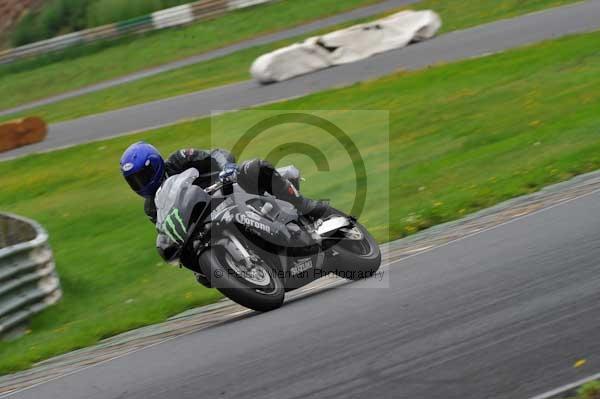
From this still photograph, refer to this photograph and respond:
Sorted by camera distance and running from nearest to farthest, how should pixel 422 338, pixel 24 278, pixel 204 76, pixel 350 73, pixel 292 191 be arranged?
pixel 422 338, pixel 292 191, pixel 24 278, pixel 350 73, pixel 204 76

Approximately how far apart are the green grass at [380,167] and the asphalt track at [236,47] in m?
8.69

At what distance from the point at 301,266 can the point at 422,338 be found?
7.03 feet

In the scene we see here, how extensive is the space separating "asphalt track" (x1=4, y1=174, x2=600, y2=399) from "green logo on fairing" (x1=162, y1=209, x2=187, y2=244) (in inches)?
30.5

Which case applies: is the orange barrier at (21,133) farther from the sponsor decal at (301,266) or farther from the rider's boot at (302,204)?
the sponsor decal at (301,266)

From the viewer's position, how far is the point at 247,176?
299 inches

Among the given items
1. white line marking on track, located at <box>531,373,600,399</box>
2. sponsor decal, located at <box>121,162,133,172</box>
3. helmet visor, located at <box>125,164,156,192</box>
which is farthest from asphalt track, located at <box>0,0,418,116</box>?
white line marking on track, located at <box>531,373,600,399</box>

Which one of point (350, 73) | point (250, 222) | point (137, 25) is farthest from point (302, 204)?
point (137, 25)

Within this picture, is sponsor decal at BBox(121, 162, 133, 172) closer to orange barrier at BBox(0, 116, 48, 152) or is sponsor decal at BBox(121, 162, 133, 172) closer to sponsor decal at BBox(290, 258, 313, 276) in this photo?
sponsor decal at BBox(290, 258, 313, 276)

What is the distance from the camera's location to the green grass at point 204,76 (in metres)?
22.8

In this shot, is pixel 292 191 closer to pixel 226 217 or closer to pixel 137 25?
pixel 226 217

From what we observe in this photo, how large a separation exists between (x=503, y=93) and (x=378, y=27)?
639 centimetres

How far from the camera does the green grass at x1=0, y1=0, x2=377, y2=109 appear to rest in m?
29.3

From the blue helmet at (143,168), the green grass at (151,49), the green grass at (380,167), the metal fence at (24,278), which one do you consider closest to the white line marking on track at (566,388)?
the blue helmet at (143,168)

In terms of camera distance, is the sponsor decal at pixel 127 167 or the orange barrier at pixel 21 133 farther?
the orange barrier at pixel 21 133
